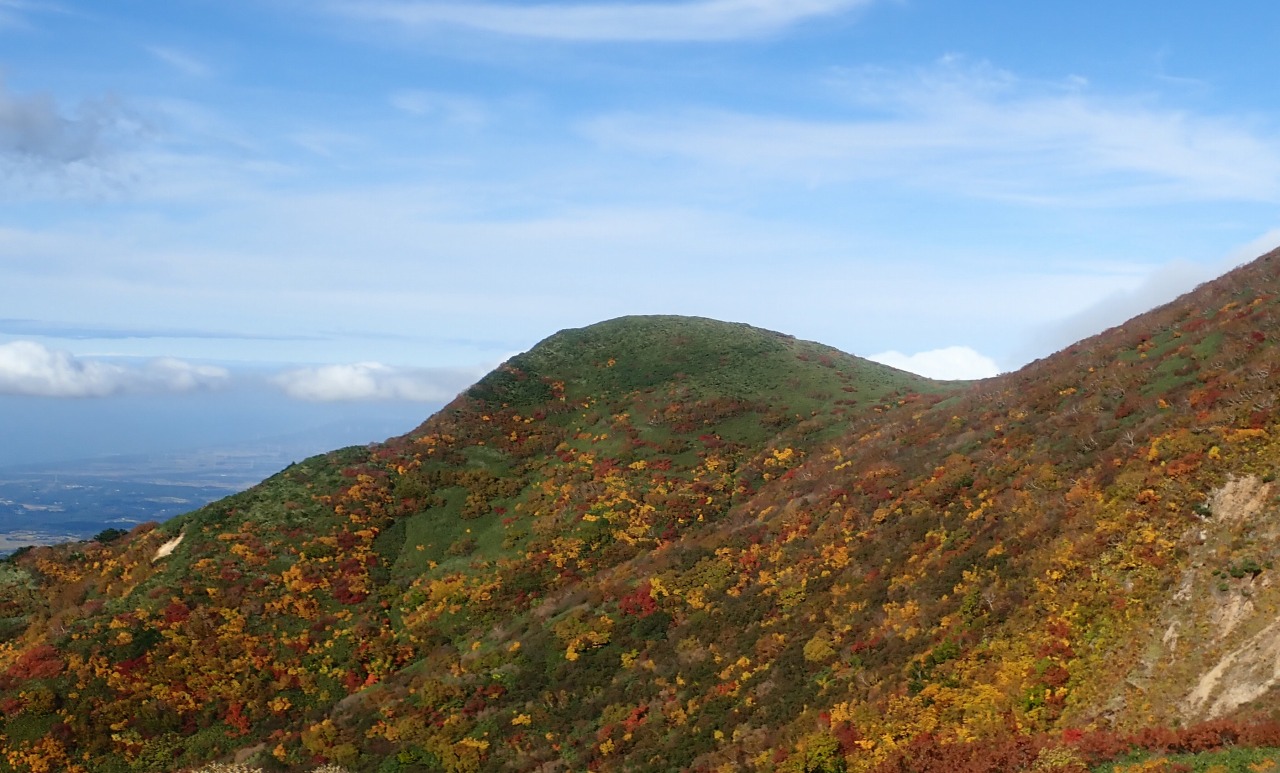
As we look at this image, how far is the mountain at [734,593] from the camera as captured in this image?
22.9 meters

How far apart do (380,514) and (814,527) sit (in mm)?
31788

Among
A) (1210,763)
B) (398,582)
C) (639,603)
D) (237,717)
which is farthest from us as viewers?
(398,582)

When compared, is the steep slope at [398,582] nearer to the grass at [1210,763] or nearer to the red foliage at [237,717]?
the red foliage at [237,717]

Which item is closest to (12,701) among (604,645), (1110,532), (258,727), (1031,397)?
(258,727)

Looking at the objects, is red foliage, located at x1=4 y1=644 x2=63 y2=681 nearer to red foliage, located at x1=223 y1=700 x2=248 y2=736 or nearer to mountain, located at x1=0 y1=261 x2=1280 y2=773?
mountain, located at x1=0 y1=261 x2=1280 y2=773

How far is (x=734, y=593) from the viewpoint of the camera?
3662 centimetres

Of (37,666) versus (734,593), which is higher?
(734,593)

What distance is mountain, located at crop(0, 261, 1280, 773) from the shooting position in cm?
2292

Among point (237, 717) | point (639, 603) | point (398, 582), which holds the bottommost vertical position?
point (237, 717)

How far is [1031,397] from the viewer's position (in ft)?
140

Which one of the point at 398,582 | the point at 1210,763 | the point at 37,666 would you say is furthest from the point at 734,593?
the point at 37,666

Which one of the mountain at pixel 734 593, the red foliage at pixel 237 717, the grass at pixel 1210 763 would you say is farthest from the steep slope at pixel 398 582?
the grass at pixel 1210 763

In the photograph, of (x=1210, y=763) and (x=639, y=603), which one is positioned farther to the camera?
(x=639, y=603)

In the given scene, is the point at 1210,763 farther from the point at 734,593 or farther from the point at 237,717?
the point at 237,717
